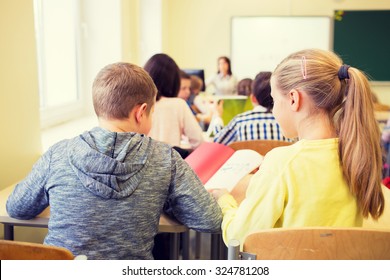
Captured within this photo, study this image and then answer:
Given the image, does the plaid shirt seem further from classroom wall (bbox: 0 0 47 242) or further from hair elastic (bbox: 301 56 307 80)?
hair elastic (bbox: 301 56 307 80)

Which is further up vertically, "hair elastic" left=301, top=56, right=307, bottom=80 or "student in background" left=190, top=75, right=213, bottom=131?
"hair elastic" left=301, top=56, right=307, bottom=80

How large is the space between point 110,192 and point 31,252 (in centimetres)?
29

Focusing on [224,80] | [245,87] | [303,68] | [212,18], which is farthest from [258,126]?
[212,18]

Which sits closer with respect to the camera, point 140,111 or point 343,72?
point 343,72

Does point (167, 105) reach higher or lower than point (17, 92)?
lower

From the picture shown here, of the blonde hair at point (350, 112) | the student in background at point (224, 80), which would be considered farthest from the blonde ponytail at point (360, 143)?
the student in background at point (224, 80)

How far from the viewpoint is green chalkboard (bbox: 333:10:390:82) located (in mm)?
5926

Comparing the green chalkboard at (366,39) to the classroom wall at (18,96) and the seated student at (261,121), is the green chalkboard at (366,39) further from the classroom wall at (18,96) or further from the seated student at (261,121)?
the classroom wall at (18,96)

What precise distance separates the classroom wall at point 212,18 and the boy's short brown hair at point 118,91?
4.80 m

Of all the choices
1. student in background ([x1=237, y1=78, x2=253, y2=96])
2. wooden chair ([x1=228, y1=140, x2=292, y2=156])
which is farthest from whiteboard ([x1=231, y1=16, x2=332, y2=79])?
wooden chair ([x1=228, y1=140, x2=292, y2=156])

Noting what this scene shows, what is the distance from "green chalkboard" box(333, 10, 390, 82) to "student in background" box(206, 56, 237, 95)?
1374 mm

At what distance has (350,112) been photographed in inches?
46.1

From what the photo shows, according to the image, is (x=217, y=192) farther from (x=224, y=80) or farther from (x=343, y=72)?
(x=224, y=80)

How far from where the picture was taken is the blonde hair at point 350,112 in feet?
3.80
